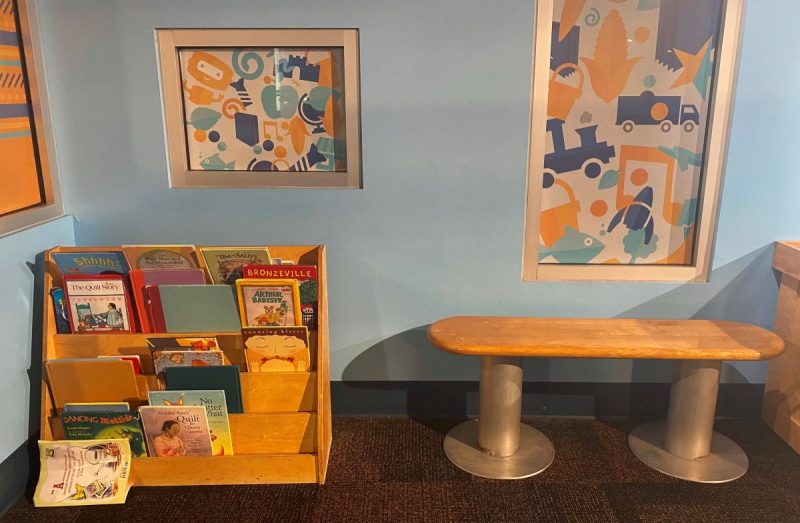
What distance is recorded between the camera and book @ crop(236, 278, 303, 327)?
2.16m

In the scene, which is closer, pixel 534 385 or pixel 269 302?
pixel 269 302

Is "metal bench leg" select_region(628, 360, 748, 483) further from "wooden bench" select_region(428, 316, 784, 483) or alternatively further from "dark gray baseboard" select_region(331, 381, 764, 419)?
"dark gray baseboard" select_region(331, 381, 764, 419)

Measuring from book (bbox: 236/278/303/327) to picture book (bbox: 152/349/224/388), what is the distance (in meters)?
0.16

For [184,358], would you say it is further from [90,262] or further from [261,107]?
[261,107]

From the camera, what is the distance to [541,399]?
106 inches

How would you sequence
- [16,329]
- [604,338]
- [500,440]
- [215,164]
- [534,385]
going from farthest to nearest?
1. [534,385]
2. [215,164]
3. [500,440]
4. [604,338]
5. [16,329]

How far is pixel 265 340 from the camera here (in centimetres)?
219

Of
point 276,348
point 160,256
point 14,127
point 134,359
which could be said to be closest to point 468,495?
point 276,348

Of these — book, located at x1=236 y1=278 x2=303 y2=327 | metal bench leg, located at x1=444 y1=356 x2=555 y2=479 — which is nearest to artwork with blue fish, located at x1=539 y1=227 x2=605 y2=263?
metal bench leg, located at x1=444 y1=356 x2=555 y2=479

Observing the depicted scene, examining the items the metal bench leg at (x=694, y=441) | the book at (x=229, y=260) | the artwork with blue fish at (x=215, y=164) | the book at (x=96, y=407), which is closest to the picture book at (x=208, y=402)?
the book at (x=96, y=407)

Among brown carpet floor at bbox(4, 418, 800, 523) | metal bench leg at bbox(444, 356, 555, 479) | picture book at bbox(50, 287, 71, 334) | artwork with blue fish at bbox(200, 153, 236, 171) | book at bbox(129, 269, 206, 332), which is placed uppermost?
artwork with blue fish at bbox(200, 153, 236, 171)

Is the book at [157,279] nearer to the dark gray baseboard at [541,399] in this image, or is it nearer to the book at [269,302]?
the book at [269,302]

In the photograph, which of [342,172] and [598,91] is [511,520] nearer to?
[342,172]

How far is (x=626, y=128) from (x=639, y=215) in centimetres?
37
